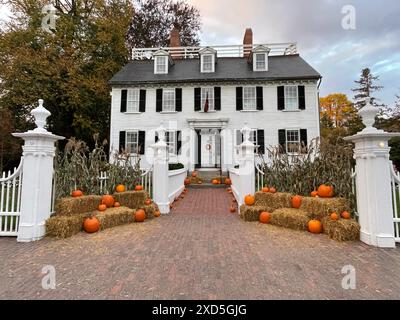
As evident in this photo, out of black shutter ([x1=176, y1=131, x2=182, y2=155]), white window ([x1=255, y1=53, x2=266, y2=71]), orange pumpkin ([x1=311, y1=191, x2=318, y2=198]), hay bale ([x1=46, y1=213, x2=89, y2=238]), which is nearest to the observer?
hay bale ([x1=46, y1=213, x2=89, y2=238])

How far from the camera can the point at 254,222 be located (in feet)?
17.9

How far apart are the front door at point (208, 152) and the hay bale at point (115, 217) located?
9.72 m

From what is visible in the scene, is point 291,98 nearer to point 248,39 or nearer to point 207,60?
point 207,60

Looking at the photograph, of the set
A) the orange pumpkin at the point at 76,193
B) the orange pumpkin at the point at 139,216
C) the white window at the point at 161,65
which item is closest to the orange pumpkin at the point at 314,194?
the orange pumpkin at the point at 139,216

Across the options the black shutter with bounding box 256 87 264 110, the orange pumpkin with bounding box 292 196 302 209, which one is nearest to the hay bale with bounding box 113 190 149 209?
the orange pumpkin with bounding box 292 196 302 209

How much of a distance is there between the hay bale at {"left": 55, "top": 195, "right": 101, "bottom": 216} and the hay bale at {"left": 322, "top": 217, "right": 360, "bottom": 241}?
16.2 feet

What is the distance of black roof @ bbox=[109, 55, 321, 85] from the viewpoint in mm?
14547

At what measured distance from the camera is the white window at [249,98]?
14.8 m

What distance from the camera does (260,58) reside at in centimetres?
1538

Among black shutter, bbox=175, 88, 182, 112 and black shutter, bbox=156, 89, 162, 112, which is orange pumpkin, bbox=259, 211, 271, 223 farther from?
black shutter, bbox=156, 89, 162, 112

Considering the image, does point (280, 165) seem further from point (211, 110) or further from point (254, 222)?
point (211, 110)

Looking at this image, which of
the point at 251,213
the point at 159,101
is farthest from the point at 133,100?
the point at 251,213

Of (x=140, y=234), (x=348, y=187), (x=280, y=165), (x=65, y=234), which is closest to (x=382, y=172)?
→ (x=348, y=187)

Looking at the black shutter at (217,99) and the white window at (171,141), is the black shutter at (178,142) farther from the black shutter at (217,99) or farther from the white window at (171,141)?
the black shutter at (217,99)
